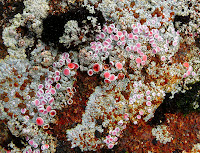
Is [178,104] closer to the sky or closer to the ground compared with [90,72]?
closer to the ground

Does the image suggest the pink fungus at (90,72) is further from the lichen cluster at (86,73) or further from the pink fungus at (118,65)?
the pink fungus at (118,65)

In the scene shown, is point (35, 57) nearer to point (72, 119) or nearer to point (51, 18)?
point (51, 18)

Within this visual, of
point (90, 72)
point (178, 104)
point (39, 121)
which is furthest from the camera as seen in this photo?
point (178, 104)

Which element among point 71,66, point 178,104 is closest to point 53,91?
point 71,66

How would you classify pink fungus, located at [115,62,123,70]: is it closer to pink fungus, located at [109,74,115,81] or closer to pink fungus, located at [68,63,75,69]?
pink fungus, located at [109,74,115,81]

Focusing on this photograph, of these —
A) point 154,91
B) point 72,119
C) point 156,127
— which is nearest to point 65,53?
point 72,119

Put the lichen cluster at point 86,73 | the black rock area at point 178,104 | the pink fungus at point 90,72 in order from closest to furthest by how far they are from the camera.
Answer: the lichen cluster at point 86,73
the pink fungus at point 90,72
the black rock area at point 178,104

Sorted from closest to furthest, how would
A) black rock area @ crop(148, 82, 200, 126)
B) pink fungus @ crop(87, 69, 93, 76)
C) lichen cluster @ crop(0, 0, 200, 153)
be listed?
1. lichen cluster @ crop(0, 0, 200, 153)
2. pink fungus @ crop(87, 69, 93, 76)
3. black rock area @ crop(148, 82, 200, 126)

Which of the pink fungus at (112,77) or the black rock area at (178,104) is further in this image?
the black rock area at (178,104)

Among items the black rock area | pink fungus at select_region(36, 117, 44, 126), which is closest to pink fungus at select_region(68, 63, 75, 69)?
pink fungus at select_region(36, 117, 44, 126)

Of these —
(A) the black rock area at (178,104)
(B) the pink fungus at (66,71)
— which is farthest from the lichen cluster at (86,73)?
(A) the black rock area at (178,104)

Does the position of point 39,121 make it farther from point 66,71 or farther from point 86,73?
point 86,73
